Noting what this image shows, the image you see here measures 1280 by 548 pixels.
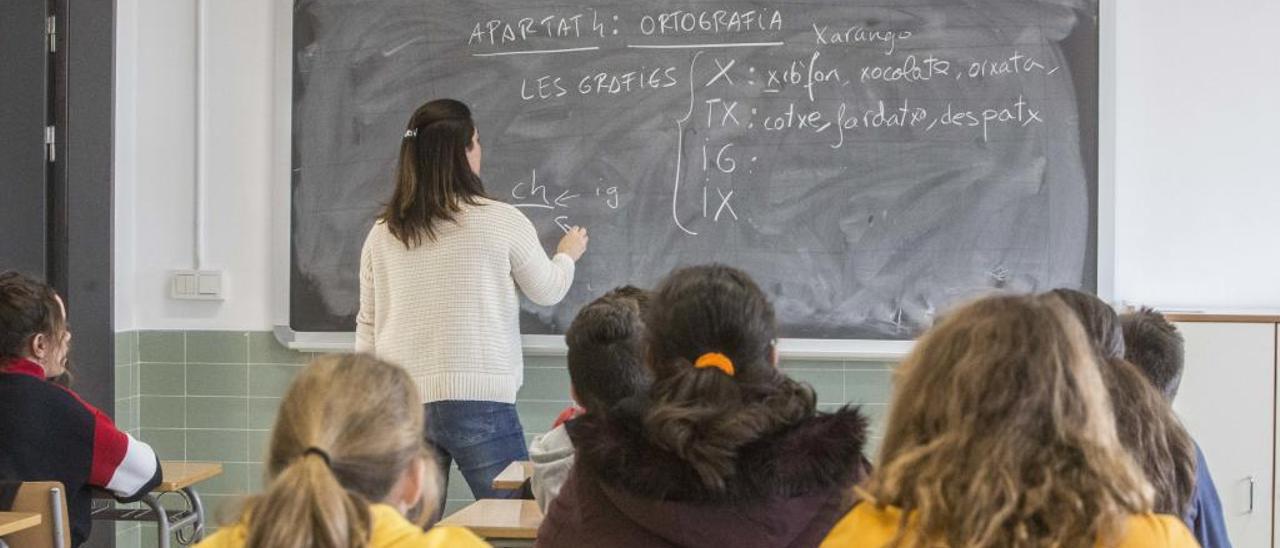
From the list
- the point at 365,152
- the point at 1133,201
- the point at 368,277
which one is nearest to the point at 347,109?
the point at 365,152

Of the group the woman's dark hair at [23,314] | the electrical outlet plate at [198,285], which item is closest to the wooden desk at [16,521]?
the woman's dark hair at [23,314]

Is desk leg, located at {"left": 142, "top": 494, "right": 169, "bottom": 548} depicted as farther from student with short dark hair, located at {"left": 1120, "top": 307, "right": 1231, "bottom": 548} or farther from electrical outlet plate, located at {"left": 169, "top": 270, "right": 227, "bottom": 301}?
student with short dark hair, located at {"left": 1120, "top": 307, "right": 1231, "bottom": 548}

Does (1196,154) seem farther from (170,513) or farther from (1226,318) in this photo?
(170,513)

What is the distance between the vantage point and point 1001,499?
1487mm

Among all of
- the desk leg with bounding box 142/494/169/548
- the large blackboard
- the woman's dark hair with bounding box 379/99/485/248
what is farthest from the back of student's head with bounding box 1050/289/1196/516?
the desk leg with bounding box 142/494/169/548

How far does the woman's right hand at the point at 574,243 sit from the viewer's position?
14.1 feet

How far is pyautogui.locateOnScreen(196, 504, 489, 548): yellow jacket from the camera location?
1541mm

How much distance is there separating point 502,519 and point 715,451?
0.96m

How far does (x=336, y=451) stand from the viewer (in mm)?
1565

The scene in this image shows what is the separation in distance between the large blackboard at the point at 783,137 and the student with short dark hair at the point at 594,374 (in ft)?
5.25

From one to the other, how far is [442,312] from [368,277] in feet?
1.05

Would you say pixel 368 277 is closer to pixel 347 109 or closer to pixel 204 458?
pixel 347 109

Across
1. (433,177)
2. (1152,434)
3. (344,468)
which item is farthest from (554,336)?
(344,468)

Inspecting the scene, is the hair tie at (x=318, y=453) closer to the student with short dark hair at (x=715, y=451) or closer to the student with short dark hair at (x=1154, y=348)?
the student with short dark hair at (x=715, y=451)
